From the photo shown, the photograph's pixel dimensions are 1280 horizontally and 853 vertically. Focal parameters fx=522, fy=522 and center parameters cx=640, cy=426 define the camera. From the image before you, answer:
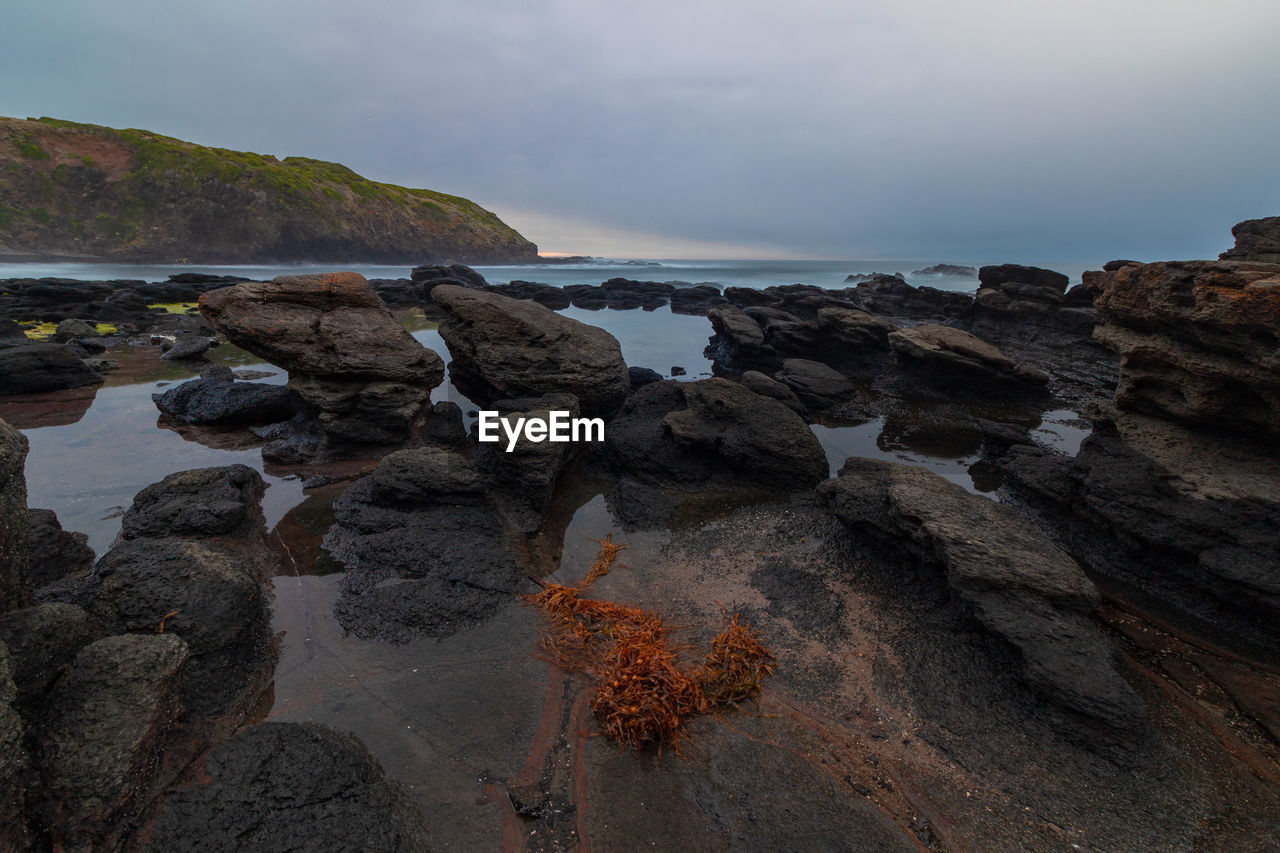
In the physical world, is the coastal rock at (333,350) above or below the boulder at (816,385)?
above

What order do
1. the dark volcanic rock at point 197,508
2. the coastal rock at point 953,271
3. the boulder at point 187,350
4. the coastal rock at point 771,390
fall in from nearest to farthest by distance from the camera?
1. the dark volcanic rock at point 197,508
2. the coastal rock at point 771,390
3. the boulder at point 187,350
4. the coastal rock at point 953,271

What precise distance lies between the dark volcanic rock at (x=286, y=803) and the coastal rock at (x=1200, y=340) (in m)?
7.69

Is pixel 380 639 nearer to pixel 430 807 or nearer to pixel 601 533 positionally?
pixel 430 807

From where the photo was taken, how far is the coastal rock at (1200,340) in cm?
477

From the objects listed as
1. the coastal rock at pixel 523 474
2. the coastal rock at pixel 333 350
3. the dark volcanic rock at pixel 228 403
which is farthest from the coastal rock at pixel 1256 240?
the dark volcanic rock at pixel 228 403

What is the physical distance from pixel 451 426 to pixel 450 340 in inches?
61.2

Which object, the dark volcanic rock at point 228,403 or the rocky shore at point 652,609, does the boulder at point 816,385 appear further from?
the dark volcanic rock at point 228,403

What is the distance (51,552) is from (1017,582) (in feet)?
27.8

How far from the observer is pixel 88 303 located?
2219 cm

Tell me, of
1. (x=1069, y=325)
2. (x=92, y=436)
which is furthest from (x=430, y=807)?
(x=1069, y=325)

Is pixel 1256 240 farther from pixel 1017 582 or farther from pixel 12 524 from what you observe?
pixel 12 524

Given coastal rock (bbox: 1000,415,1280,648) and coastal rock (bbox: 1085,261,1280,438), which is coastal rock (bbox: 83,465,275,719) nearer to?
coastal rock (bbox: 1000,415,1280,648)

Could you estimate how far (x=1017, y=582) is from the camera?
4.20 metres

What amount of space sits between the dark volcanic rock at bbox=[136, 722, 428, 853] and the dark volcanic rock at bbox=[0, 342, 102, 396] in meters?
12.6
